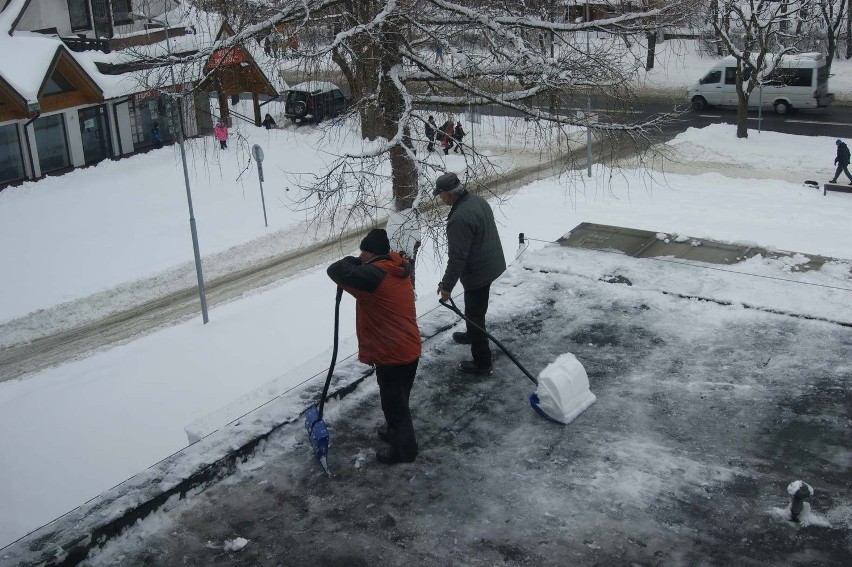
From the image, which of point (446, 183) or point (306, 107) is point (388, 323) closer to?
point (446, 183)

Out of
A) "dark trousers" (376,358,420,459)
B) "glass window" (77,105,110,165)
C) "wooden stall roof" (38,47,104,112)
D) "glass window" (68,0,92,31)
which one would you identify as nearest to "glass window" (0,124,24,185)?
"wooden stall roof" (38,47,104,112)

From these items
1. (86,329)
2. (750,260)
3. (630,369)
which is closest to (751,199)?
(750,260)

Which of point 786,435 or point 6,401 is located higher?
point 786,435

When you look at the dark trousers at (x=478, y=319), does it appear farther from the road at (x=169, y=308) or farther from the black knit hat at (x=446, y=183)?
the road at (x=169, y=308)

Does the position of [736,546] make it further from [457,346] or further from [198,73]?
[198,73]

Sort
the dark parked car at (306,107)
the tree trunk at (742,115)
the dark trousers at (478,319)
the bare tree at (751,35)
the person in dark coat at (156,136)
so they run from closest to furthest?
the dark trousers at (478,319)
the bare tree at (751,35)
the tree trunk at (742,115)
the person in dark coat at (156,136)
the dark parked car at (306,107)

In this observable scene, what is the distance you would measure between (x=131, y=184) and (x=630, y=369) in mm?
17787

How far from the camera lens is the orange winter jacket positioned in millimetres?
5984

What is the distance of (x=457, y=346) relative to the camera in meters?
8.27

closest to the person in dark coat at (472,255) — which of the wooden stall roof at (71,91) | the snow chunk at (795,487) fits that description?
the snow chunk at (795,487)

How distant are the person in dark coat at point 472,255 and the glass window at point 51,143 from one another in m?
17.8

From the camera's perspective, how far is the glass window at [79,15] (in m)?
24.2

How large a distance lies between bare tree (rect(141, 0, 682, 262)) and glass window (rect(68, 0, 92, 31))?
668 inches

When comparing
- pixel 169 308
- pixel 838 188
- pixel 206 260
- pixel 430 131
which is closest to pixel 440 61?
pixel 430 131
